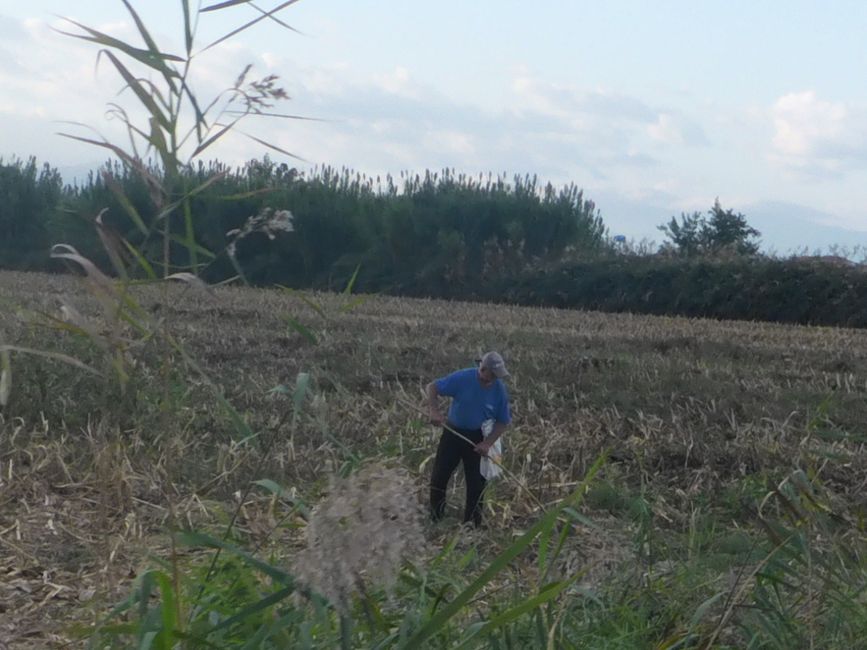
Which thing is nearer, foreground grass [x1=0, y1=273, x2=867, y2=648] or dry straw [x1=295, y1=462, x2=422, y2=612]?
dry straw [x1=295, y1=462, x2=422, y2=612]

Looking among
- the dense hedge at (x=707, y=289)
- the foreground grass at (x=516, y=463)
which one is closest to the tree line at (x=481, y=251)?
the dense hedge at (x=707, y=289)

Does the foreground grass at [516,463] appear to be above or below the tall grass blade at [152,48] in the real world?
below

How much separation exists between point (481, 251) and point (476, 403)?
2465 centimetres

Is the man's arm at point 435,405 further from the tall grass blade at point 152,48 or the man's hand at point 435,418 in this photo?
the tall grass blade at point 152,48

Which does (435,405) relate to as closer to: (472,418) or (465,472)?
(472,418)

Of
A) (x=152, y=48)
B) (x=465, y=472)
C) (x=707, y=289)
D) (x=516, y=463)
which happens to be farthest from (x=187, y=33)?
(x=707, y=289)

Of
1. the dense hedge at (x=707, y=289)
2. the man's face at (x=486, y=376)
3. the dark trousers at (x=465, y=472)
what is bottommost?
the dark trousers at (x=465, y=472)

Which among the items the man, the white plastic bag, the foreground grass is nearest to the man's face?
the man

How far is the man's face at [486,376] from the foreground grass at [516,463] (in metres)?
0.70

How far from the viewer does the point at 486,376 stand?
7117 millimetres

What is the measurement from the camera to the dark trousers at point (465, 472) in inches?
279

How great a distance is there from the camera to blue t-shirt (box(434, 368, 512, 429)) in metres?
7.14

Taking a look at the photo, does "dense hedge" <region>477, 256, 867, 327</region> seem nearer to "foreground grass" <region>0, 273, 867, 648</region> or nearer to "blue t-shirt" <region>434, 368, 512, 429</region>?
"foreground grass" <region>0, 273, 867, 648</region>

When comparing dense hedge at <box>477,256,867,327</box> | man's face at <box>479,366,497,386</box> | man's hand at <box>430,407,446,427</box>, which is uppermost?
dense hedge at <box>477,256,867,327</box>
